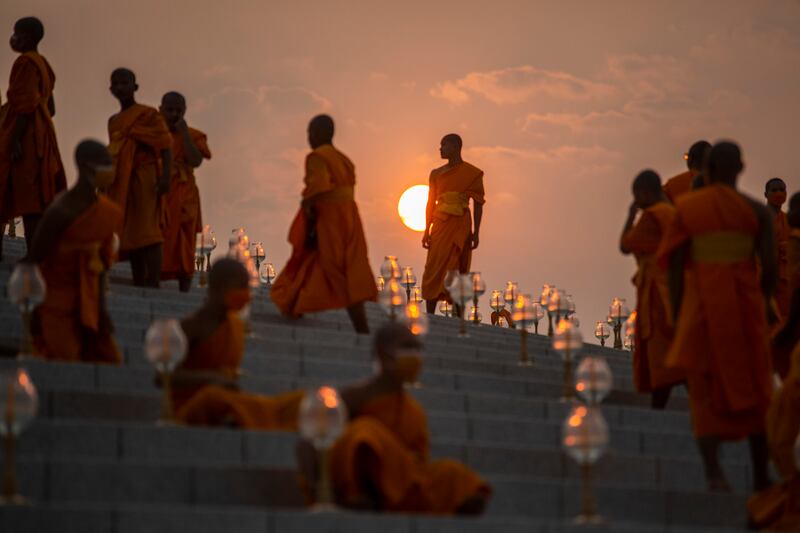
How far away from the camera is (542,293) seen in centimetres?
1670

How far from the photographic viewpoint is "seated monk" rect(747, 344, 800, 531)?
31.4ft

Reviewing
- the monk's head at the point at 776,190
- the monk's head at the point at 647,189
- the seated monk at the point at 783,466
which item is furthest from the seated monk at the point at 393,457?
the monk's head at the point at 776,190

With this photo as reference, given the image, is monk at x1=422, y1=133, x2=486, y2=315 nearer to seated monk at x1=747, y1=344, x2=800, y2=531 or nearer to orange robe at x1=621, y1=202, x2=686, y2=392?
orange robe at x1=621, y1=202, x2=686, y2=392

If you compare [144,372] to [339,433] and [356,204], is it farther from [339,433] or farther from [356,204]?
[356,204]

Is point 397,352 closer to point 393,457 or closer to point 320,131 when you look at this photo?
point 393,457

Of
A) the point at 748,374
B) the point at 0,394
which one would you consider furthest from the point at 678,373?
the point at 0,394

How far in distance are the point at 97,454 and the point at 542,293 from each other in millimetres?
7972

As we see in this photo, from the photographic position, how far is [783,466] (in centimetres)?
985

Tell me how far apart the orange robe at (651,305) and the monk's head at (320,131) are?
2589mm

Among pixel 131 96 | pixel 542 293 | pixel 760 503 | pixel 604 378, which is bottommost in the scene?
pixel 760 503

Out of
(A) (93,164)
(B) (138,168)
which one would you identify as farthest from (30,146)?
(A) (93,164)

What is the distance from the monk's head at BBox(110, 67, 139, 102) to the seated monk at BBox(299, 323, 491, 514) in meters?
7.25

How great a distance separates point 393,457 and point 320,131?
253 inches

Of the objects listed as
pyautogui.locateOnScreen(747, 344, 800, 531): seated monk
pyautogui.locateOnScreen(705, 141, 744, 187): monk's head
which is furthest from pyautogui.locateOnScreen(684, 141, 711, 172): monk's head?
pyautogui.locateOnScreen(747, 344, 800, 531): seated monk
